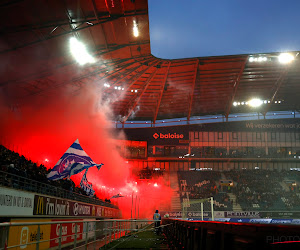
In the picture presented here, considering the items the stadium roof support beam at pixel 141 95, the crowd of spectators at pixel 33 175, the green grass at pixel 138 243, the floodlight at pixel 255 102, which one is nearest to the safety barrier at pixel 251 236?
the green grass at pixel 138 243

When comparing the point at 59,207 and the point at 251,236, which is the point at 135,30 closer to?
the point at 59,207

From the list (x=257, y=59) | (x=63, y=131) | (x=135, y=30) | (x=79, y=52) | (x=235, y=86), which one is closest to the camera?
(x=135, y=30)

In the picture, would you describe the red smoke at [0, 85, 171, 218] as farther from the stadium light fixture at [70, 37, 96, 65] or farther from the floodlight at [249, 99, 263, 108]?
the floodlight at [249, 99, 263, 108]

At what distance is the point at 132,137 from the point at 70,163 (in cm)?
3492

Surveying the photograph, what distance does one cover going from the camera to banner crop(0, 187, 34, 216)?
34.2 feet

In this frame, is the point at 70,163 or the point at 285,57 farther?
the point at 285,57

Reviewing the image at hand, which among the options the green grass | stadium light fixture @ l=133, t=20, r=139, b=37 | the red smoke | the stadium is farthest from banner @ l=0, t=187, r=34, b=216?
the red smoke

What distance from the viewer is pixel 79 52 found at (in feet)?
80.8

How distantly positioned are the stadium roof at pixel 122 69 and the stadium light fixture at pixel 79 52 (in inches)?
14.6

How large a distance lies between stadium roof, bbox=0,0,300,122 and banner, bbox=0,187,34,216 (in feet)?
34.5

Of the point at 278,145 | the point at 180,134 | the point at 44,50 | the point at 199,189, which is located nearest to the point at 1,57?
the point at 44,50

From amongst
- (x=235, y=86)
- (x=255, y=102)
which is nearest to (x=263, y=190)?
Answer: (x=255, y=102)

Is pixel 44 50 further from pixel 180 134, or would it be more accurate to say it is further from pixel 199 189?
pixel 180 134

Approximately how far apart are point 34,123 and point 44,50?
815cm
